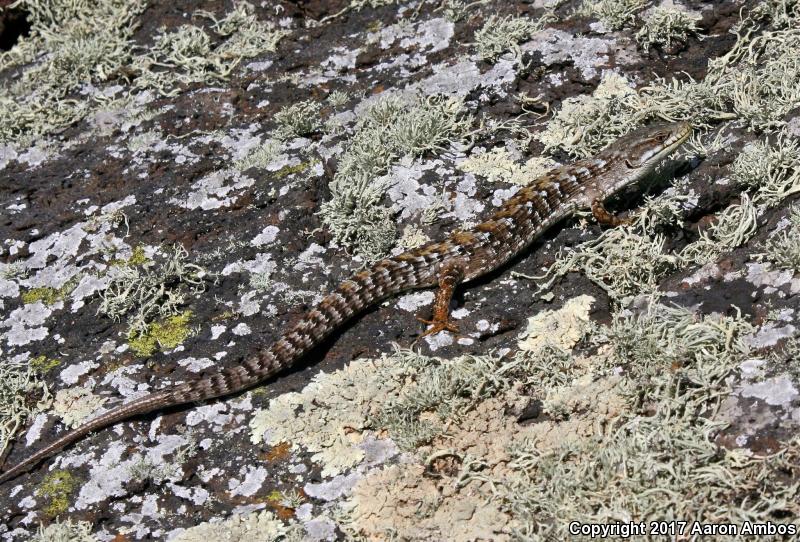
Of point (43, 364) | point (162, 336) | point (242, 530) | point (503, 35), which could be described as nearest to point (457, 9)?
point (503, 35)

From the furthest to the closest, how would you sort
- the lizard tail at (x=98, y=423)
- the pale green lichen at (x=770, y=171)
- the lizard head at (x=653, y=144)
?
the lizard head at (x=653, y=144) < the pale green lichen at (x=770, y=171) < the lizard tail at (x=98, y=423)

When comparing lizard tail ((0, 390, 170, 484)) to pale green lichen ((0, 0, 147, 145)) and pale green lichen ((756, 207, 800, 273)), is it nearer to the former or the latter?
pale green lichen ((0, 0, 147, 145))

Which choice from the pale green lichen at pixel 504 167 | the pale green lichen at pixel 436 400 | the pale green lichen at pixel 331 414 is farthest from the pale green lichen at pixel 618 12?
the pale green lichen at pixel 331 414

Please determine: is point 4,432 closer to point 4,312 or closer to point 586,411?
point 4,312

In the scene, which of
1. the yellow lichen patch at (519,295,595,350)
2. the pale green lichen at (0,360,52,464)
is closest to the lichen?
the pale green lichen at (0,360,52,464)

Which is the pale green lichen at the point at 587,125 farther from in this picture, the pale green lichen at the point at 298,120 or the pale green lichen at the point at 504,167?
the pale green lichen at the point at 298,120

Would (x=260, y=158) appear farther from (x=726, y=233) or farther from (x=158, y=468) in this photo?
(x=726, y=233)
